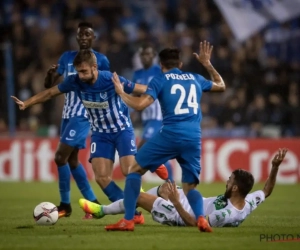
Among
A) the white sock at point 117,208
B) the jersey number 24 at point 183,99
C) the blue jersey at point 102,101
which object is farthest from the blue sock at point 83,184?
the jersey number 24 at point 183,99

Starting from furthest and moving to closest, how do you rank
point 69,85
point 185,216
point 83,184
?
point 83,184
point 69,85
point 185,216

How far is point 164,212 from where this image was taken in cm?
906

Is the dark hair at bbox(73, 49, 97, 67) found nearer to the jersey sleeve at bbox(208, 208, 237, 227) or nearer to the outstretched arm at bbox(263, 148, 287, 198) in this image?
the jersey sleeve at bbox(208, 208, 237, 227)

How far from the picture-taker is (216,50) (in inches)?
737

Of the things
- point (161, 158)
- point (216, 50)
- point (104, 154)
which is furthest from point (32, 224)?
point (216, 50)

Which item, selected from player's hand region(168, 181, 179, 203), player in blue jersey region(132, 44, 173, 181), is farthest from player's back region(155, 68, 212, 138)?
player in blue jersey region(132, 44, 173, 181)

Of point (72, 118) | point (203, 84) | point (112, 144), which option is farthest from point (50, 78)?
point (203, 84)

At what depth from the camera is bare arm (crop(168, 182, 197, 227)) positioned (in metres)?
8.56

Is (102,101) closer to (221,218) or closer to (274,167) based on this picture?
(221,218)

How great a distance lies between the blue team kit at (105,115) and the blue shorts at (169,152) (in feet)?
3.92

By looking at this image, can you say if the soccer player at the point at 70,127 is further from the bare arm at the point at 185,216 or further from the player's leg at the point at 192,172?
the player's leg at the point at 192,172

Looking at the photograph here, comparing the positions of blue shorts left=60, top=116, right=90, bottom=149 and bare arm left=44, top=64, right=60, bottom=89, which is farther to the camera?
blue shorts left=60, top=116, right=90, bottom=149

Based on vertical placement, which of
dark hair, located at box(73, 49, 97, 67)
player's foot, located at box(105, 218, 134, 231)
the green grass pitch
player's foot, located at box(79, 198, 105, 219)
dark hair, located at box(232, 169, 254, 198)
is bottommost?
the green grass pitch

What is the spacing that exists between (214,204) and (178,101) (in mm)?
1312
